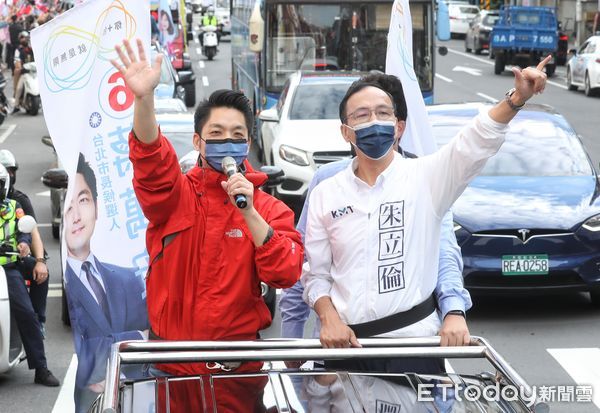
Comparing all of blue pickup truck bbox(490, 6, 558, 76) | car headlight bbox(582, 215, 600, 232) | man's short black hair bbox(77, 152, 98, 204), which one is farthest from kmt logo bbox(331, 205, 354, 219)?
blue pickup truck bbox(490, 6, 558, 76)

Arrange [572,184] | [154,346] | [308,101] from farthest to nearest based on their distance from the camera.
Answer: [308,101] < [572,184] < [154,346]

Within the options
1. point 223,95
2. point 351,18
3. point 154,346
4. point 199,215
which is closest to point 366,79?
point 223,95

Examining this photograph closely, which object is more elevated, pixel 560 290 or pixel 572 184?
pixel 572 184

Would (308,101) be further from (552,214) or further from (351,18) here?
(552,214)

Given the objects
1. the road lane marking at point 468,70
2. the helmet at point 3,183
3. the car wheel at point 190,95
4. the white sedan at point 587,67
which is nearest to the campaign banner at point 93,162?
the helmet at point 3,183

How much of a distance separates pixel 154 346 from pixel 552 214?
686 cm

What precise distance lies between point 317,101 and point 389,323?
11.6 metres

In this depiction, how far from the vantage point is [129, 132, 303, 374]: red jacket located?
4.23 m

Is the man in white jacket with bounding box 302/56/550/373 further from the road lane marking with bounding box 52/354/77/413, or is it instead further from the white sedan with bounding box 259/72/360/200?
the white sedan with bounding box 259/72/360/200

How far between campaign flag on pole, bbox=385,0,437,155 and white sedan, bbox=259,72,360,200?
8053mm

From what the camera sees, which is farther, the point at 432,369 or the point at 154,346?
the point at 432,369

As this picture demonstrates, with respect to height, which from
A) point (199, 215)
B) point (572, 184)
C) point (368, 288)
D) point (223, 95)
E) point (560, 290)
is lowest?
point (560, 290)

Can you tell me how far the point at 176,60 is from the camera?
3139 cm

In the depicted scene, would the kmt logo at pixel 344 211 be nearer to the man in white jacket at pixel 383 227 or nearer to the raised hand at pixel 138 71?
the man in white jacket at pixel 383 227
